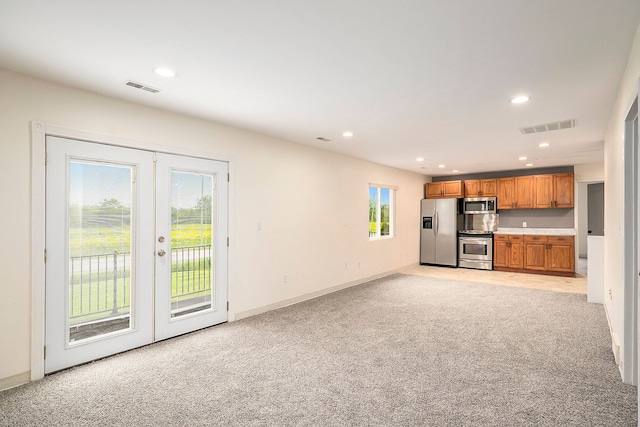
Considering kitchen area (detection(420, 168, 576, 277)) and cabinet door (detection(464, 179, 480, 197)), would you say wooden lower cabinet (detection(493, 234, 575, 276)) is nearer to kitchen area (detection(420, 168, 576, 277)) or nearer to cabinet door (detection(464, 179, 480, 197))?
kitchen area (detection(420, 168, 576, 277))

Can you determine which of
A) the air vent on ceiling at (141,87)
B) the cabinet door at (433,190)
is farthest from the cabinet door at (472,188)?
the air vent on ceiling at (141,87)

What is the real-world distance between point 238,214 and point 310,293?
1.91 metres

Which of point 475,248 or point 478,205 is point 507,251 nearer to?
point 475,248

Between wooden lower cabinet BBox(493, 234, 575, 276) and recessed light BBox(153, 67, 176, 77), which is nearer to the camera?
recessed light BBox(153, 67, 176, 77)

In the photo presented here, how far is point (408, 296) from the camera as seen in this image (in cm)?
545

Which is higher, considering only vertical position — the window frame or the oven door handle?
the window frame

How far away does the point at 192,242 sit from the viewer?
12.6ft

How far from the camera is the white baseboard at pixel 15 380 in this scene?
2.55 metres

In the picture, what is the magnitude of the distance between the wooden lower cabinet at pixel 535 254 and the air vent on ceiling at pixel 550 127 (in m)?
3.95

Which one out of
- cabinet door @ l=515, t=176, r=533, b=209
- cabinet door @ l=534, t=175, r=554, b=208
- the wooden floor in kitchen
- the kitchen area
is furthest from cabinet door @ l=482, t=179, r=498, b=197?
the wooden floor in kitchen

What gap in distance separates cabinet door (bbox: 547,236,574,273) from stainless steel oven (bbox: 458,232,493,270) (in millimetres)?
1187

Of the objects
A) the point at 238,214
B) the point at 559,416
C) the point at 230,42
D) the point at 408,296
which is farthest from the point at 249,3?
the point at 408,296

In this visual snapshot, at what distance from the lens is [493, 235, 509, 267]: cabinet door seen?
7.82 m

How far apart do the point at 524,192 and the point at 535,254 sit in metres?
1.41
